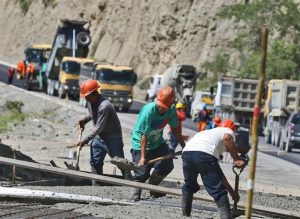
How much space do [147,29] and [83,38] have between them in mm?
20984

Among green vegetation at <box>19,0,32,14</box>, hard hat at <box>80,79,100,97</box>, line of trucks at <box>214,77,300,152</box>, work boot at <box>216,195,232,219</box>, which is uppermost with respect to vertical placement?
green vegetation at <box>19,0,32,14</box>

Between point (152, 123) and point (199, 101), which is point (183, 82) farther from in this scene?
point (152, 123)

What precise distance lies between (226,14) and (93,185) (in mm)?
48993

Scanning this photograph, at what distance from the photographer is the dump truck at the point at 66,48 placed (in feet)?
181

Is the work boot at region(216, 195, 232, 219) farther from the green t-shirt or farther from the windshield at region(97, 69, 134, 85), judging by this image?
→ the windshield at region(97, 69, 134, 85)

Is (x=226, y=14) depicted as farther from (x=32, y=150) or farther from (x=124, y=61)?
(x=32, y=150)

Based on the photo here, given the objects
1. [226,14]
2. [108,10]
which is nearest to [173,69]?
[226,14]

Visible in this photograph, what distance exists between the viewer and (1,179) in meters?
16.1

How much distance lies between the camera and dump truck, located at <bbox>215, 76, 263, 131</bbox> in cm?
4300

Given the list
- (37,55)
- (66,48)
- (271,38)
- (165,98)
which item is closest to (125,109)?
(66,48)

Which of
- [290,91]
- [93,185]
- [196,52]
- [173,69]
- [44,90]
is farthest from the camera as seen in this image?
[196,52]

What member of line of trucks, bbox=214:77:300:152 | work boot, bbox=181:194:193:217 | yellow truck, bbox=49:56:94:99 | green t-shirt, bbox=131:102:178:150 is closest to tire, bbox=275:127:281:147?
line of trucks, bbox=214:77:300:152

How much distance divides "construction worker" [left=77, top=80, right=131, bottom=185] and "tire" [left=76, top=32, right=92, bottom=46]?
4012 cm

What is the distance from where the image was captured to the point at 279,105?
40.8m
